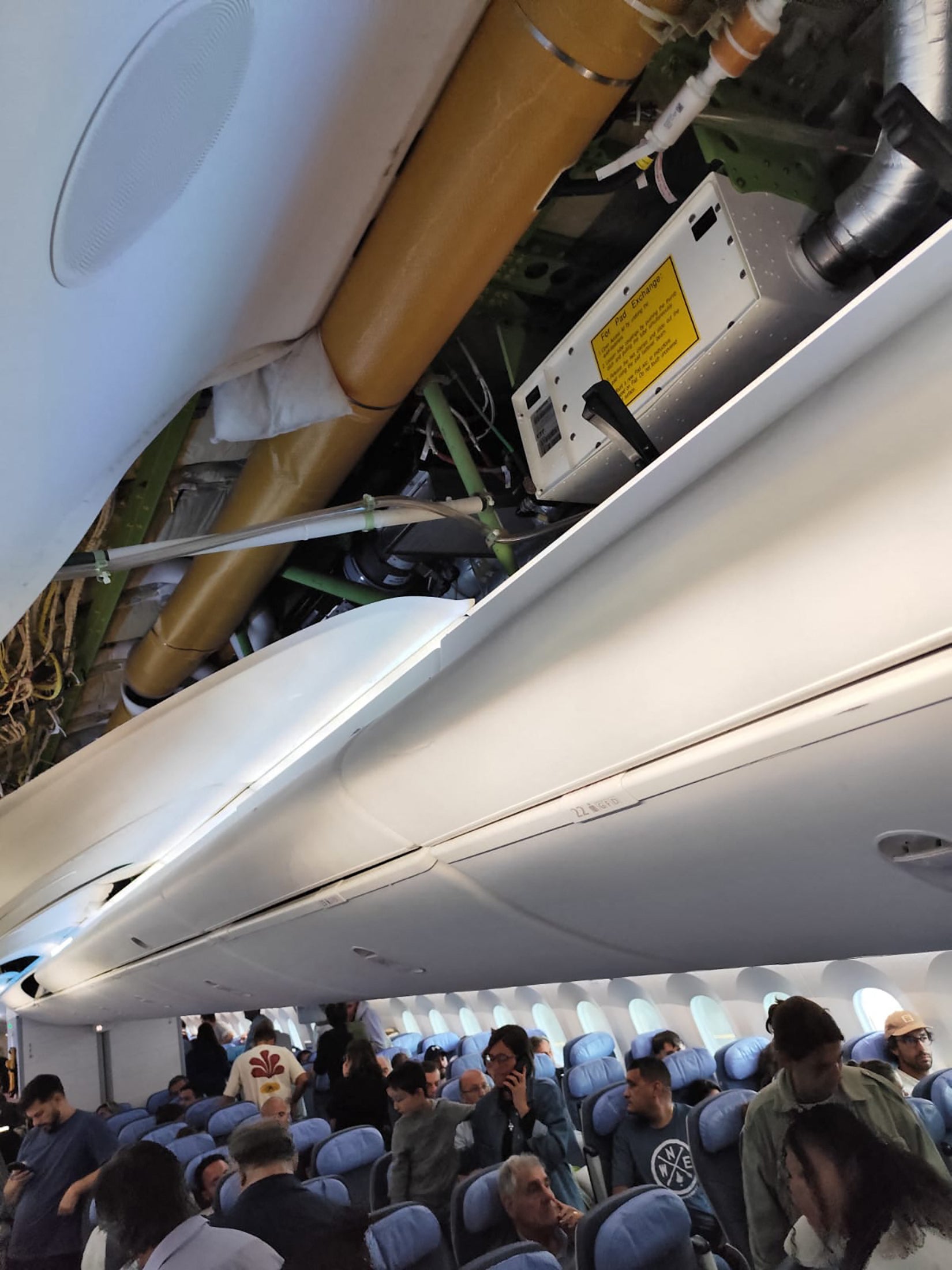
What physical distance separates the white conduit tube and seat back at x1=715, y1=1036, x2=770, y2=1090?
5.69 meters

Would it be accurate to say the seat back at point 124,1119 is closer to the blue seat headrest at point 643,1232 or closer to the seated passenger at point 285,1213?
the seated passenger at point 285,1213

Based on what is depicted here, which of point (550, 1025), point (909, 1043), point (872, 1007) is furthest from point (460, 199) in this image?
point (550, 1025)

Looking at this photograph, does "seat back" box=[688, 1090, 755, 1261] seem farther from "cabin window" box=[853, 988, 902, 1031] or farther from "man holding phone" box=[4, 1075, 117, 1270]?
"man holding phone" box=[4, 1075, 117, 1270]

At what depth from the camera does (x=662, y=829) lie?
162 centimetres

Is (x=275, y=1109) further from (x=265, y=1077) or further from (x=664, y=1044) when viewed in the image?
(x=664, y=1044)

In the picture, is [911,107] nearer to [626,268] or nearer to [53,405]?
[626,268]

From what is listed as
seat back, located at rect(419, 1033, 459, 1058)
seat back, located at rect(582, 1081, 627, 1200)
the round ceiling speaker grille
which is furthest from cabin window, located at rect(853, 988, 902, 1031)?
the round ceiling speaker grille

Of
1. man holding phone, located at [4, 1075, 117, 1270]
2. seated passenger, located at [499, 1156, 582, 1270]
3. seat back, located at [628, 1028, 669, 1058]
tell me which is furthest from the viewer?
seat back, located at [628, 1028, 669, 1058]

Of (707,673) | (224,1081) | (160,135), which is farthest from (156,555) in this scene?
(224,1081)

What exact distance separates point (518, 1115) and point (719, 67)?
15.8 ft

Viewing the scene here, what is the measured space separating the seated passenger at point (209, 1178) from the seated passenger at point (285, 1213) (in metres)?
1.98

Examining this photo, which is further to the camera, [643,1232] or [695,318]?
[643,1232]

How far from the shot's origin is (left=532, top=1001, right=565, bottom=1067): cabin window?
29.0ft

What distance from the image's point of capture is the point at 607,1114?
4.81 meters
